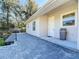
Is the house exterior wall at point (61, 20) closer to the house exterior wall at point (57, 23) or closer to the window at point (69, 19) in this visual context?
the house exterior wall at point (57, 23)

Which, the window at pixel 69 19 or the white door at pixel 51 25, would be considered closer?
the window at pixel 69 19

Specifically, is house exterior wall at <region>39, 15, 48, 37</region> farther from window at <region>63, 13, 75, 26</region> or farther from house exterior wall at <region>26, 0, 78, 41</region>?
window at <region>63, 13, 75, 26</region>

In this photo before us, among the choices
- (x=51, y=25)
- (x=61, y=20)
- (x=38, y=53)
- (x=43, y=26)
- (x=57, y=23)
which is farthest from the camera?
(x=43, y=26)

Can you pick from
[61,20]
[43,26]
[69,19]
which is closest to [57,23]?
[61,20]

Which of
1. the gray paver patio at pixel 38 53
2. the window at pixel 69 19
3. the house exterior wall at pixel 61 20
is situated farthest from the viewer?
the window at pixel 69 19

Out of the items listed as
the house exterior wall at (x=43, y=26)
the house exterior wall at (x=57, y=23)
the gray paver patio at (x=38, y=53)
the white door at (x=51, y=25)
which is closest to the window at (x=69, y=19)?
the house exterior wall at (x=57, y=23)

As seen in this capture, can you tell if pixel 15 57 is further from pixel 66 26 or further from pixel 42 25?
pixel 42 25

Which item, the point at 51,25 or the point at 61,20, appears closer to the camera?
the point at 61,20

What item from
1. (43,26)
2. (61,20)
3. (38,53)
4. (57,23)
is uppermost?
(61,20)

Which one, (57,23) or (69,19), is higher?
(69,19)

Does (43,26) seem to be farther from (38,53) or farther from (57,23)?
(38,53)

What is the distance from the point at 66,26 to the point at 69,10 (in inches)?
48.9

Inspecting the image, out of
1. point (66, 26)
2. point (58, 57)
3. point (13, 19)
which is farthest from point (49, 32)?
point (13, 19)

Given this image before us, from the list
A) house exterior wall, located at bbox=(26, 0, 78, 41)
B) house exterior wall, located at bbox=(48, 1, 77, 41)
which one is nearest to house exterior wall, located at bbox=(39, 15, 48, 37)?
house exterior wall, located at bbox=(26, 0, 78, 41)
